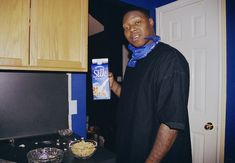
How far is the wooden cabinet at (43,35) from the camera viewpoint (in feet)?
3.97

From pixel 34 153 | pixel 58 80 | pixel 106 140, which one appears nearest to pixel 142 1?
pixel 58 80

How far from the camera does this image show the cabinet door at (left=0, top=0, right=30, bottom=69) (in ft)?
3.91

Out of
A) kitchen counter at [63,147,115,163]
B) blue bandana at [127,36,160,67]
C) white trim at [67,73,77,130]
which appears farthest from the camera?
white trim at [67,73,77,130]

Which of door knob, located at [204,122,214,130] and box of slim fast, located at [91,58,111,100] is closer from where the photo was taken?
box of slim fast, located at [91,58,111,100]

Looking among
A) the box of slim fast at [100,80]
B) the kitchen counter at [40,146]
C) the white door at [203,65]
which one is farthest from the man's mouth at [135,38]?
the white door at [203,65]

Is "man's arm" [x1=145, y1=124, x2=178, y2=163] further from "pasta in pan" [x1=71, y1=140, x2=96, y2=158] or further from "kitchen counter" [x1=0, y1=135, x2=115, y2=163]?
"pasta in pan" [x1=71, y1=140, x2=96, y2=158]

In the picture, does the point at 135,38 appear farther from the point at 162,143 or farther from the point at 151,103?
the point at 162,143

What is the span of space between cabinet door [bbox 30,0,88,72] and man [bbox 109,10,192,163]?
366 millimetres

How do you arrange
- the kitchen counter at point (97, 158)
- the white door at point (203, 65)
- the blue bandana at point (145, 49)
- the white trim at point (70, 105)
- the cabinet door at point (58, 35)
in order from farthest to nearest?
the white door at point (203, 65), the white trim at point (70, 105), the blue bandana at point (145, 49), the cabinet door at point (58, 35), the kitchen counter at point (97, 158)

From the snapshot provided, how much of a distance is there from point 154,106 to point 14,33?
974 mm

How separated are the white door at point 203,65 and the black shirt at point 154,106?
0.81 meters

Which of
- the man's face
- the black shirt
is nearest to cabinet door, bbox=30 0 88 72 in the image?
the man's face

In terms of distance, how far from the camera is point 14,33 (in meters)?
1.22

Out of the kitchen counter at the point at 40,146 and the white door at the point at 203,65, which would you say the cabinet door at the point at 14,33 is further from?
the white door at the point at 203,65
